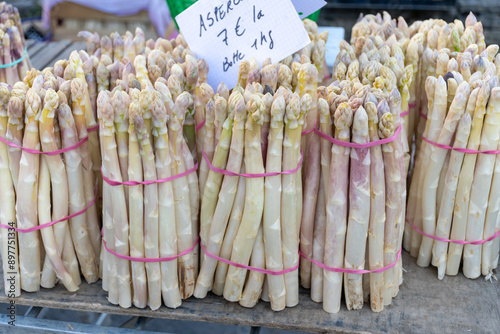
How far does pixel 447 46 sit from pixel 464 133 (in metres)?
0.76

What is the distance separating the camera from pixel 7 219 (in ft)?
6.75

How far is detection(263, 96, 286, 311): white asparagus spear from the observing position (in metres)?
1.80

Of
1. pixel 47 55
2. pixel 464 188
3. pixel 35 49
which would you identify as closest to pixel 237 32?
pixel 464 188

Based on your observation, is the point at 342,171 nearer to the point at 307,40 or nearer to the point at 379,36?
the point at 307,40

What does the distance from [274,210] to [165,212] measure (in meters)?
0.41

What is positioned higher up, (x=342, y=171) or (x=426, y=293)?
(x=342, y=171)

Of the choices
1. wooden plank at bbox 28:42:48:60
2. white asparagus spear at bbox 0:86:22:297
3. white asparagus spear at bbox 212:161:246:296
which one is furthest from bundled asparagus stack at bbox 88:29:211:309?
wooden plank at bbox 28:42:48:60

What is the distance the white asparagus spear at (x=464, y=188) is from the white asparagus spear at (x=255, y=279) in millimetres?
823

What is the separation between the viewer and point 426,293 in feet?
6.95

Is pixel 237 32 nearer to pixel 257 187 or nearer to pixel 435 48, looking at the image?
pixel 257 187

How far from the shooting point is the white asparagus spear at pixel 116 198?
1.83 meters

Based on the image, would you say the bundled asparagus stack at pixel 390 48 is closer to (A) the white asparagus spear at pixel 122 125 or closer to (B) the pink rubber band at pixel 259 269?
(B) the pink rubber band at pixel 259 269

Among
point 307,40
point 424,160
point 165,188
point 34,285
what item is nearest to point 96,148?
point 165,188

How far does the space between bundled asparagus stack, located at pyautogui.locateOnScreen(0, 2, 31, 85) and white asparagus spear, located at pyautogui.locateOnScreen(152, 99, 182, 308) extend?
1504mm
